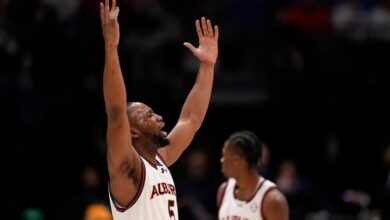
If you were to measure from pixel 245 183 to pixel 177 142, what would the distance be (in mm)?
773

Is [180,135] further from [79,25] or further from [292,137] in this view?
[292,137]

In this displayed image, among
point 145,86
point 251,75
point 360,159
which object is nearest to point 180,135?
point 145,86

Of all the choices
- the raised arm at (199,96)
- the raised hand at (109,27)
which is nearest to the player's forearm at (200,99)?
the raised arm at (199,96)

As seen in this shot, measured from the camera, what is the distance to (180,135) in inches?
242

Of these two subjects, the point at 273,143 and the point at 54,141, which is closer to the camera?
the point at 54,141

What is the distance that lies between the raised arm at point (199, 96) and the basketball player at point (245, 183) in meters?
0.49

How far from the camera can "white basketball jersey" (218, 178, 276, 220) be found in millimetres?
6465

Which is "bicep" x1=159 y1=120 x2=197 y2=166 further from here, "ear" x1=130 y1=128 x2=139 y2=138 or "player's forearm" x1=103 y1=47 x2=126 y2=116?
"player's forearm" x1=103 y1=47 x2=126 y2=116

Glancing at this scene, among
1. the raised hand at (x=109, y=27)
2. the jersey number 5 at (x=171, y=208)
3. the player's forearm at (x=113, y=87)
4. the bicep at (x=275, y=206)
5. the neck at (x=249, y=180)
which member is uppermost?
the raised hand at (x=109, y=27)

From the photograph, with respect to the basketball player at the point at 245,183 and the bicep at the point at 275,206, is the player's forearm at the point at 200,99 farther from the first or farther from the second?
the bicep at the point at 275,206

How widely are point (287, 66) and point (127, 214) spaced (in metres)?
5.18

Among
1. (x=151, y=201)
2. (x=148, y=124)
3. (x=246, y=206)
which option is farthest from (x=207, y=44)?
(x=151, y=201)

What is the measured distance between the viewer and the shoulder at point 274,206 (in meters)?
6.32

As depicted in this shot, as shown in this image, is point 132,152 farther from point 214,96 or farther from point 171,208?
point 214,96
